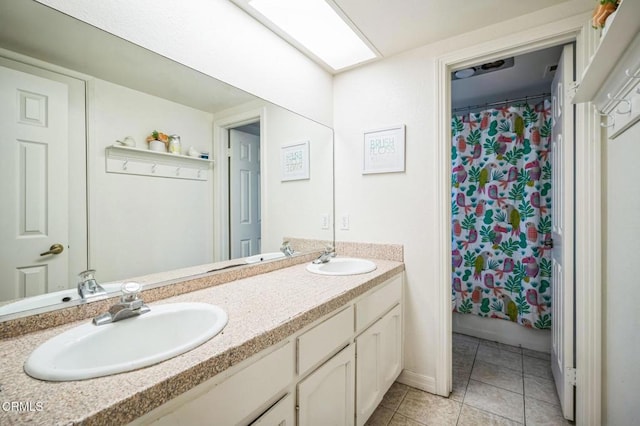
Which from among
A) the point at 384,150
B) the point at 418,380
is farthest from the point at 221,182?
the point at 418,380

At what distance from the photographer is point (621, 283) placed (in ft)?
3.76

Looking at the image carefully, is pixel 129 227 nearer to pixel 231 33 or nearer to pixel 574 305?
pixel 231 33

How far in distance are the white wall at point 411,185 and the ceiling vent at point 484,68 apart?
1.29 feet

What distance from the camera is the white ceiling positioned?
4.72 feet

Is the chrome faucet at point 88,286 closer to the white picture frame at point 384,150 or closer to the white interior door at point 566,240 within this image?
the white picture frame at point 384,150

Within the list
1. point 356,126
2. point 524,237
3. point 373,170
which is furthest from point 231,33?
point 524,237

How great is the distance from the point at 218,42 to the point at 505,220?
2525 millimetres

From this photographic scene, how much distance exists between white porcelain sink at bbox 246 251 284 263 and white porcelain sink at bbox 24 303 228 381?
565mm

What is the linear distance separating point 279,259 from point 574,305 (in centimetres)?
161

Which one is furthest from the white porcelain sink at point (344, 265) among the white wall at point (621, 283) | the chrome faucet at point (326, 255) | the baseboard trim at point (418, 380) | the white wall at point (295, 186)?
the white wall at point (621, 283)

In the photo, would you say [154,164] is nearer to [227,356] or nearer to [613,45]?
[227,356]

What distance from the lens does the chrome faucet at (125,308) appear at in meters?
0.87

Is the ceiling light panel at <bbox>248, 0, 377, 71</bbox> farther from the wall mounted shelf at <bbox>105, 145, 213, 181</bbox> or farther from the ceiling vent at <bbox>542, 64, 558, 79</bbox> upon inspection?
the ceiling vent at <bbox>542, 64, 558, 79</bbox>

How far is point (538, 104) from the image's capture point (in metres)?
2.36
